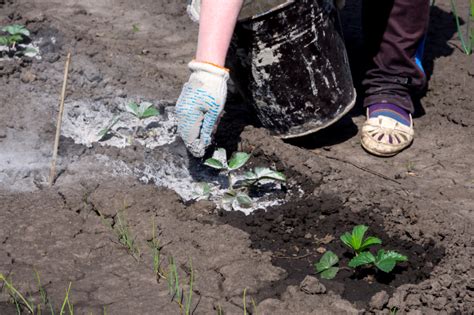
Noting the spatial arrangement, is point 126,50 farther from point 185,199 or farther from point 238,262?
point 238,262

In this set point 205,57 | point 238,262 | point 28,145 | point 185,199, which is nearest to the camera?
point 238,262

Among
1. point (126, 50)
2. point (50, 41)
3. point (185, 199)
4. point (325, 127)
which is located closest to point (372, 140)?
point (325, 127)

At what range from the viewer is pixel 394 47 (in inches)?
124

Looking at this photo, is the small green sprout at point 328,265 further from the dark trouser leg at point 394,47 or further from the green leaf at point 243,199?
the dark trouser leg at point 394,47

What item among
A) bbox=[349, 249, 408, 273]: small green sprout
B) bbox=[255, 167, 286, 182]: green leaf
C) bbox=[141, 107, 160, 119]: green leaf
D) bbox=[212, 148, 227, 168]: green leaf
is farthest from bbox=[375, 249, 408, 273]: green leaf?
bbox=[141, 107, 160, 119]: green leaf

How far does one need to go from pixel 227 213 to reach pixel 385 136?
2.75ft

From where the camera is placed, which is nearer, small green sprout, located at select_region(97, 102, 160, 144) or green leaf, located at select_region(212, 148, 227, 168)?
green leaf, located at select_region(212, 148, 227, 168)

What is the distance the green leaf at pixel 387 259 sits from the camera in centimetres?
223

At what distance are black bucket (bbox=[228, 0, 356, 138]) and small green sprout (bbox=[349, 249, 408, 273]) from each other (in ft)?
2.78

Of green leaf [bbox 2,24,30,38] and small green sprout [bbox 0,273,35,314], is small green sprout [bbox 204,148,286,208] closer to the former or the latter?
Answer: small green sprout [bbox 0,273,35,314]

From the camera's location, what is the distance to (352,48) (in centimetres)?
389

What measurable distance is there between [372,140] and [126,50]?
1374mm

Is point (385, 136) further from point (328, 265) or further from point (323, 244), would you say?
point (328, 265)

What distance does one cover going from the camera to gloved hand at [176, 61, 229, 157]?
254cm
